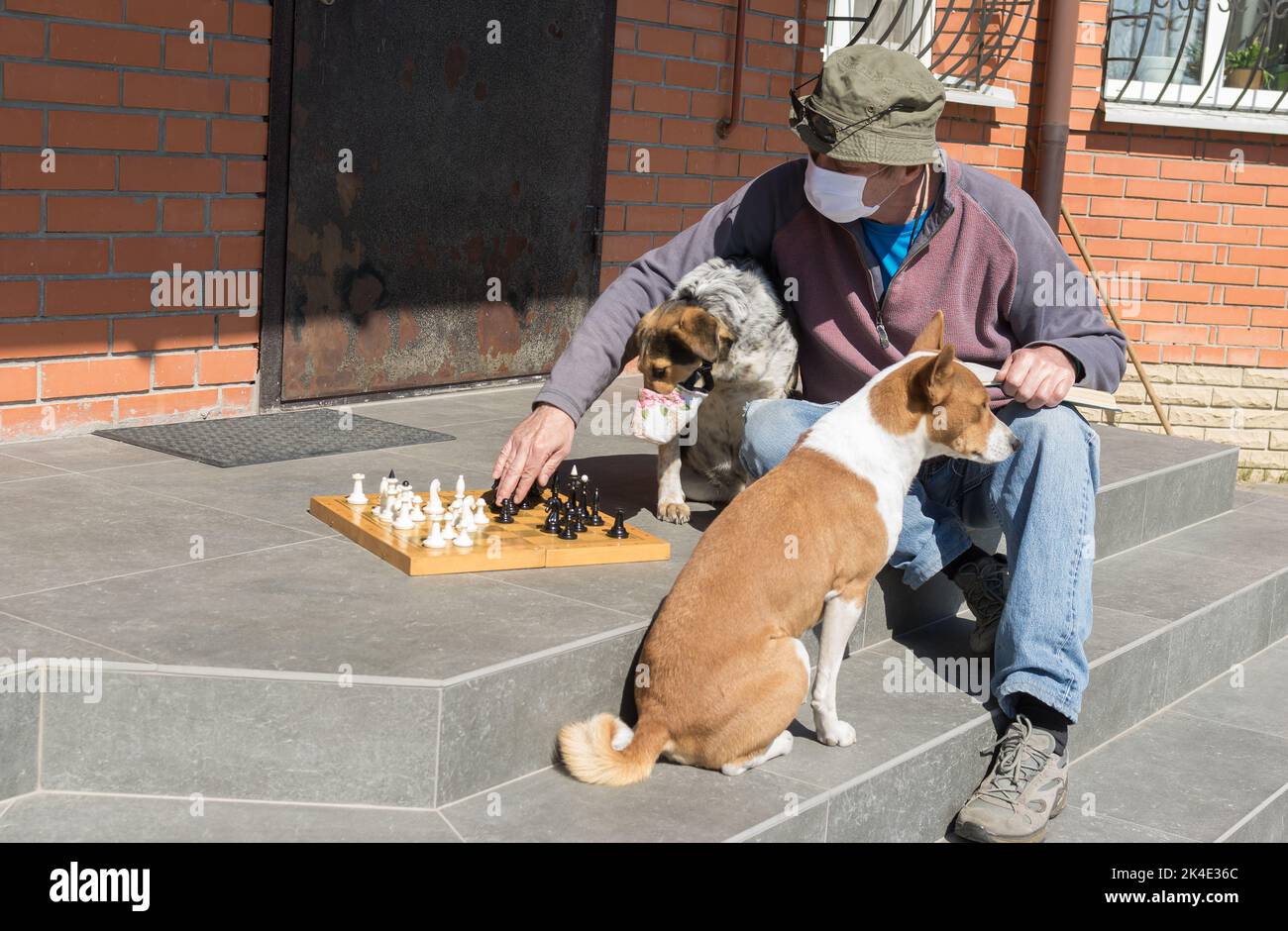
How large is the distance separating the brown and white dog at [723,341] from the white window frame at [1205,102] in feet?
17.7

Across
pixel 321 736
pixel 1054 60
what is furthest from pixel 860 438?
pixel 1054 60

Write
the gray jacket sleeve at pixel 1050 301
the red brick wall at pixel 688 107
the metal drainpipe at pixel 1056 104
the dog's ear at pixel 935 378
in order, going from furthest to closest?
the metal drainpipe at pixel 1056 104, the red brick wall at pixel 688 107, the gray jacket sleeve at pixel 1050 301, the dog's ear at pixel 935 378

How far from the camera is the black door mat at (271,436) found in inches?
175

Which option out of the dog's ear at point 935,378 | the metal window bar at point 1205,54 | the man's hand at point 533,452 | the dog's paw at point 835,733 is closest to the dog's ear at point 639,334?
the man's hand at point 533,452

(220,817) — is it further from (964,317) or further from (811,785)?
(964,317)

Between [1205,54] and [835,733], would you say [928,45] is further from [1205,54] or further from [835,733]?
[835,733]

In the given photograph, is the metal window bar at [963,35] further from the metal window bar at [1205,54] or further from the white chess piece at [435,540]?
the white chess piece at [435,540]

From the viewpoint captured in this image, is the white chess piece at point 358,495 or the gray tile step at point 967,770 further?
the white chess piece at point 358,495

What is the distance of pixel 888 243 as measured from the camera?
12.3 feet

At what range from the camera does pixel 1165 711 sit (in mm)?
4156

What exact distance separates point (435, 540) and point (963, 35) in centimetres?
598

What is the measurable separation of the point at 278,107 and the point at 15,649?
2.73m

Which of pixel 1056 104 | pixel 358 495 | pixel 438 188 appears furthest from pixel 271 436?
pixel 1056 104

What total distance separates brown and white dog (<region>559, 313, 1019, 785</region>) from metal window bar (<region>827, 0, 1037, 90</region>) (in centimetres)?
533
